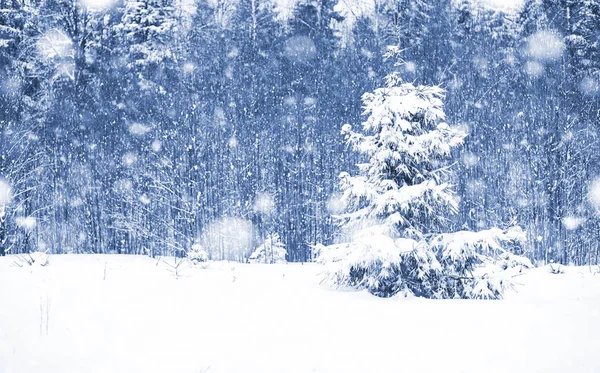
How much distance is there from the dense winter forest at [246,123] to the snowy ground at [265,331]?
35.7ft

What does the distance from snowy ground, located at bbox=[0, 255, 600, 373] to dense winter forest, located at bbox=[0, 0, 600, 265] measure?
35.7 ft

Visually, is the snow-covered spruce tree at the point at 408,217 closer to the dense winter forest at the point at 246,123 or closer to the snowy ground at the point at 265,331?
the snowy ground at the point at 265,331

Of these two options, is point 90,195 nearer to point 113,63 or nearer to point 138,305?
point 113,63

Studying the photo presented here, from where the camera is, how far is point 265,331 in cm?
513

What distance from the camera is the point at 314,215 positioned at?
19266 mm

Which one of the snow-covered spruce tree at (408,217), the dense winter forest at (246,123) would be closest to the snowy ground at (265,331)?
the snow-covered spruce tree at (408,217)

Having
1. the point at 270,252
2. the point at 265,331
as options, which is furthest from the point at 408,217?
the point at 270,252

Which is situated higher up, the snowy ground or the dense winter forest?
the dense winter forest

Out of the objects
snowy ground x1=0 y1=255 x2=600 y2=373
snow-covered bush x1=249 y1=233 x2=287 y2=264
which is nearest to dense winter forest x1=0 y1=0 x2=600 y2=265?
snow-covered bush x1=249 y1=233 x2=287 y2=264

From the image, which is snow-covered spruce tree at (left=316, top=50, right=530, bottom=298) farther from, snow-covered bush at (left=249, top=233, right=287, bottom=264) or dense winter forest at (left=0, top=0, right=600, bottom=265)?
dense winter forest at (left=0, top=0, right=600, bottom=265)

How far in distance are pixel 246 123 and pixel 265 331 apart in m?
15.7

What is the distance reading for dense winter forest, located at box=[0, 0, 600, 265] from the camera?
58.1 feet

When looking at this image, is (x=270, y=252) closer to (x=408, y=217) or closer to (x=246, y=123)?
(x=246, y=123)

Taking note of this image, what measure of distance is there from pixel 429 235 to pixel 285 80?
51.4 ft
